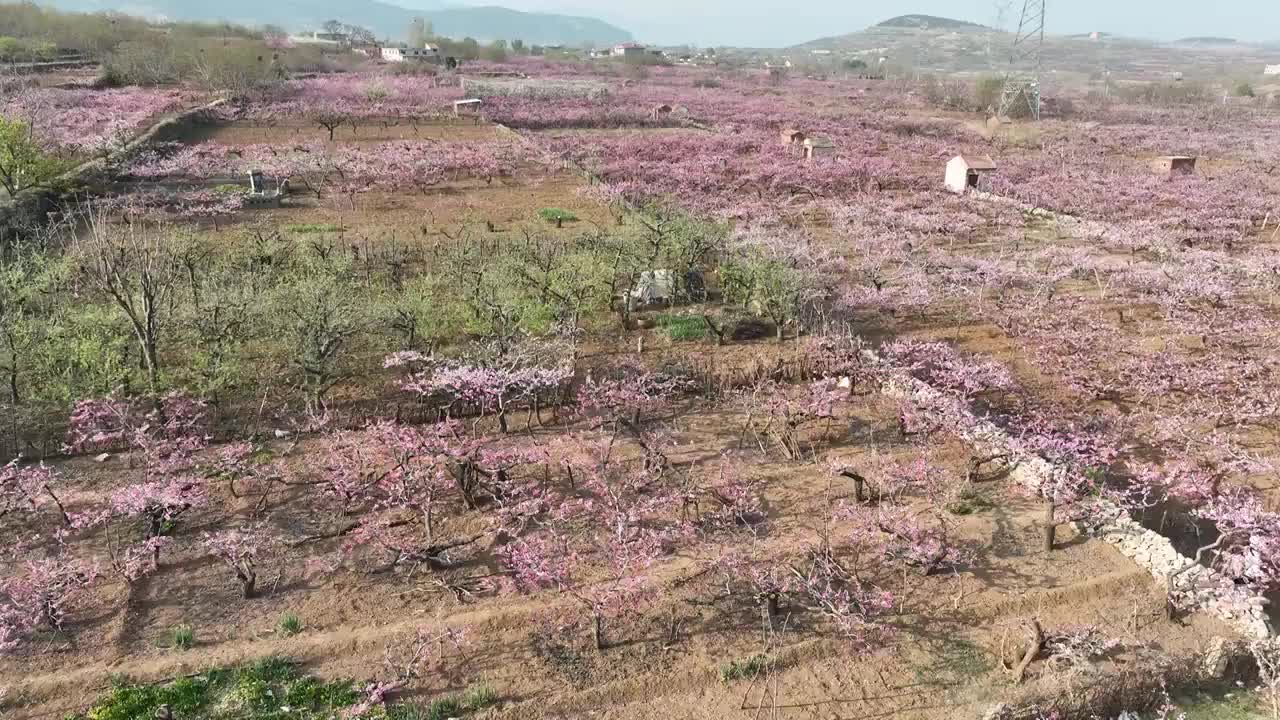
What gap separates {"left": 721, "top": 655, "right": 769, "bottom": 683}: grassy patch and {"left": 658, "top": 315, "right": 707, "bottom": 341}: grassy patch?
35.0ft

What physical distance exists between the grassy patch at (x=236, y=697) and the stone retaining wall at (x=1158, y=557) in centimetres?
1167

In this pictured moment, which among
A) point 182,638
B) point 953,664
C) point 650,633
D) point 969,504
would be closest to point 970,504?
point 969,504

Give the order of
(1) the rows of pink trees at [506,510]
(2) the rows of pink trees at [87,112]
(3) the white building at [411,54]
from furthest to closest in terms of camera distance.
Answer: (3) the white building at [411,54] < (2) the rows of pink trees at [87,112] < (1) the rows of pink trees at [506,510]

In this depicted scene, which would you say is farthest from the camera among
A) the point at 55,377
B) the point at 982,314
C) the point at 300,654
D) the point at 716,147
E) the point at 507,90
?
the point at 507,90

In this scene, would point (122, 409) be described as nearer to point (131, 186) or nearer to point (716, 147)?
point (131, 186)

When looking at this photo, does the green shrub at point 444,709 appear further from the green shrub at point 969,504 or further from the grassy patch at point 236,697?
the green shrub at point 969,504

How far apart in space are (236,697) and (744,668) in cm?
632

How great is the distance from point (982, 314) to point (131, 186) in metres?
34.2

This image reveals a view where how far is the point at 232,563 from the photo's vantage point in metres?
11.0

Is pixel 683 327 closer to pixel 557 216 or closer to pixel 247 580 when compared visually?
pixel 247 580

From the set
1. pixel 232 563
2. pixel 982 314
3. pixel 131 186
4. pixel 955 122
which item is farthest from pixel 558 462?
pixel 955 122

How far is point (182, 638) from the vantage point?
10094 mm

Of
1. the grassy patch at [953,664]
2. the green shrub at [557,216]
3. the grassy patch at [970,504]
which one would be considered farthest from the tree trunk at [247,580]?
the green shrub at [557,216]

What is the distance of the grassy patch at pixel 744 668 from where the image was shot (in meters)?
9.95
